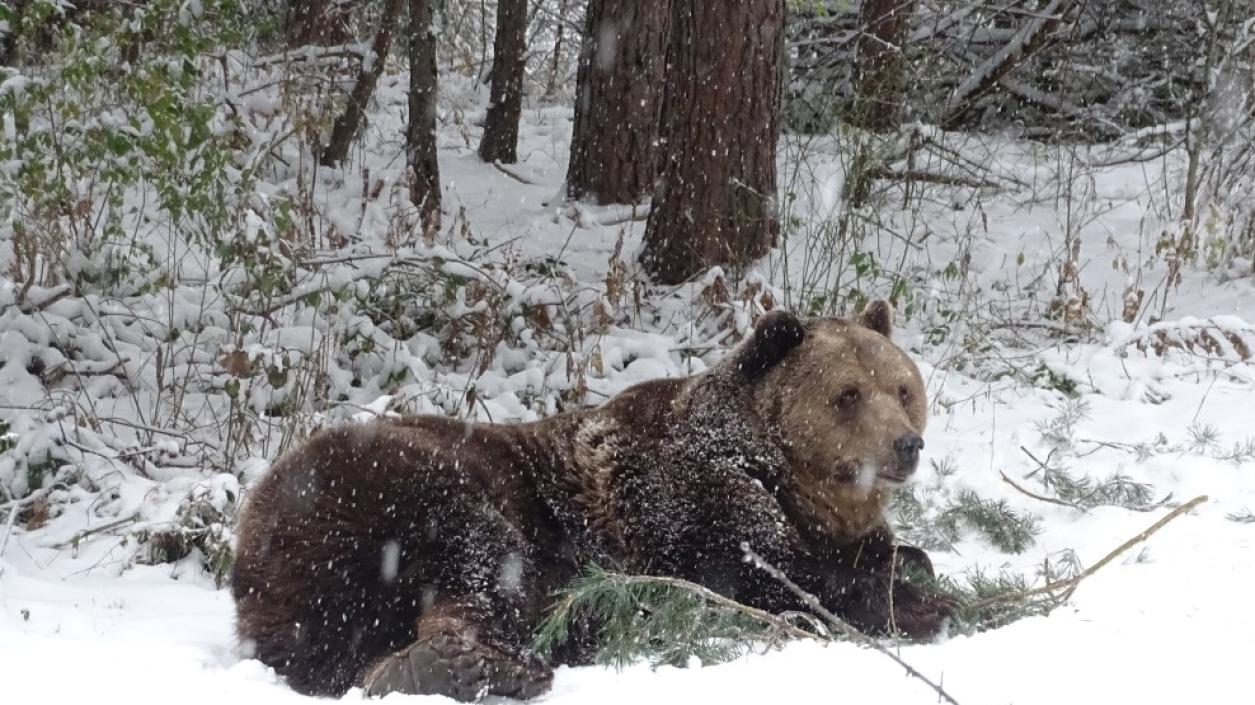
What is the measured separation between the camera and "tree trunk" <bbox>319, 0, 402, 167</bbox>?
33.6ft

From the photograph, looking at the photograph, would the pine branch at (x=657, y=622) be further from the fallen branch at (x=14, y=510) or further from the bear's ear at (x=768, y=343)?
the fallen branch at (x=14, y=510)

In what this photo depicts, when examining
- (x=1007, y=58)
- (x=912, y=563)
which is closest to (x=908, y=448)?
(x=912, y=563)

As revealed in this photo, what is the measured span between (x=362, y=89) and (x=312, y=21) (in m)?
1.99

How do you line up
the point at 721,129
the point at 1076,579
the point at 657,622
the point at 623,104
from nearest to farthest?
the point at 1076,579 → the point at 657,622 → the point at 721,129 → the point at 623,104

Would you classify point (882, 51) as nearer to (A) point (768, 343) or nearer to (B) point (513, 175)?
(B) point (513, 175)

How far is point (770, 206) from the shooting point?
8.72m

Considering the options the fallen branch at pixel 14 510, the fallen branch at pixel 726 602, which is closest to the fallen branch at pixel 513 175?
the fallen branch at pixel 14 510

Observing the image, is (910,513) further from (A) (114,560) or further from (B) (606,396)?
(A) (114,560)

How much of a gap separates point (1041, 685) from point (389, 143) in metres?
11.6

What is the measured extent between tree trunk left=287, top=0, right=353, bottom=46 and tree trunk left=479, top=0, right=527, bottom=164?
1.68 m

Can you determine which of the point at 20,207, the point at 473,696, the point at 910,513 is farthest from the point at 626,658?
the point at 20,207

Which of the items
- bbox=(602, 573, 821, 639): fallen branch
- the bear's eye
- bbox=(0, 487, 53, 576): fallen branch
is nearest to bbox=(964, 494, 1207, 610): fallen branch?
bbox=(602, 573, 821, 639): fallen branch

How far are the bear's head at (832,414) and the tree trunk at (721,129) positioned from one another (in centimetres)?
388

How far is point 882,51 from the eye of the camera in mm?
10820
